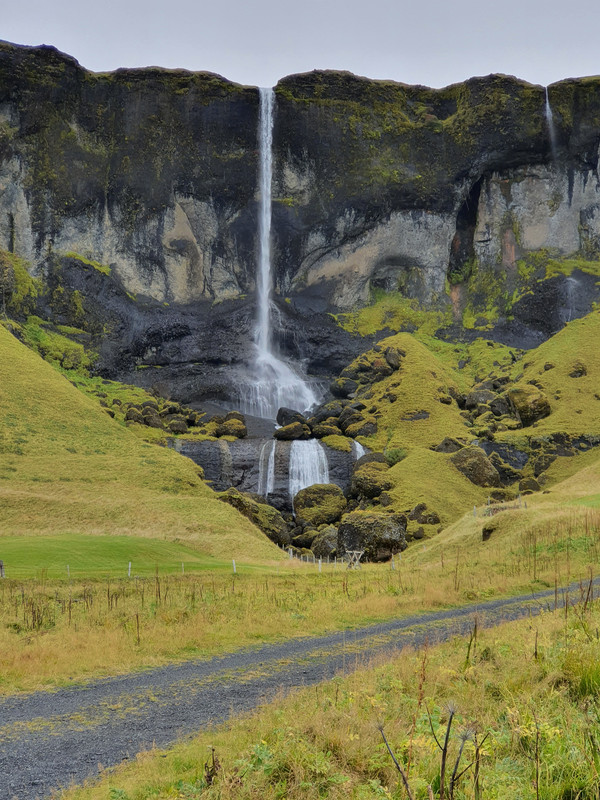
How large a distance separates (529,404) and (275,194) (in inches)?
2004

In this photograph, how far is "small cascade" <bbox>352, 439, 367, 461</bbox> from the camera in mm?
69938

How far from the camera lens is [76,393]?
65.6 metres

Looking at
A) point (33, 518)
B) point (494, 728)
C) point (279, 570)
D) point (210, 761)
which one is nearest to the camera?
point (210, 761)

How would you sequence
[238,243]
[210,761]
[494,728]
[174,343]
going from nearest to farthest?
[210,761] < [494,728] < [174,343] < [238,243]

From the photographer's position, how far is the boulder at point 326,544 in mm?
46959

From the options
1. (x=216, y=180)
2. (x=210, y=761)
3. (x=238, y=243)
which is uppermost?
(x=216, y=180)

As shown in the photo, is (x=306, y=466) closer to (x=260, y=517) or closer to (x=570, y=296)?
(x=260, y=517)

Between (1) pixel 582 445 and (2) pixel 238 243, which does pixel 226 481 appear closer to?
(1) pixel 582 445

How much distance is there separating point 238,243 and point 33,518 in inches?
2848

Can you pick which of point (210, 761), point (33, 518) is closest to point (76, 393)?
point (33, 518)

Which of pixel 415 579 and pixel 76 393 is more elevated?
pixel 76 393

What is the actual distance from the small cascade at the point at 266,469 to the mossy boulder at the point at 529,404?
25.4 metres

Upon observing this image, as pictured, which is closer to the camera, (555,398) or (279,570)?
(279,570)

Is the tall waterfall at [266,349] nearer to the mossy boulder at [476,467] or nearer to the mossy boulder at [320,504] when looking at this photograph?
the mossy boulder at [320,504]
